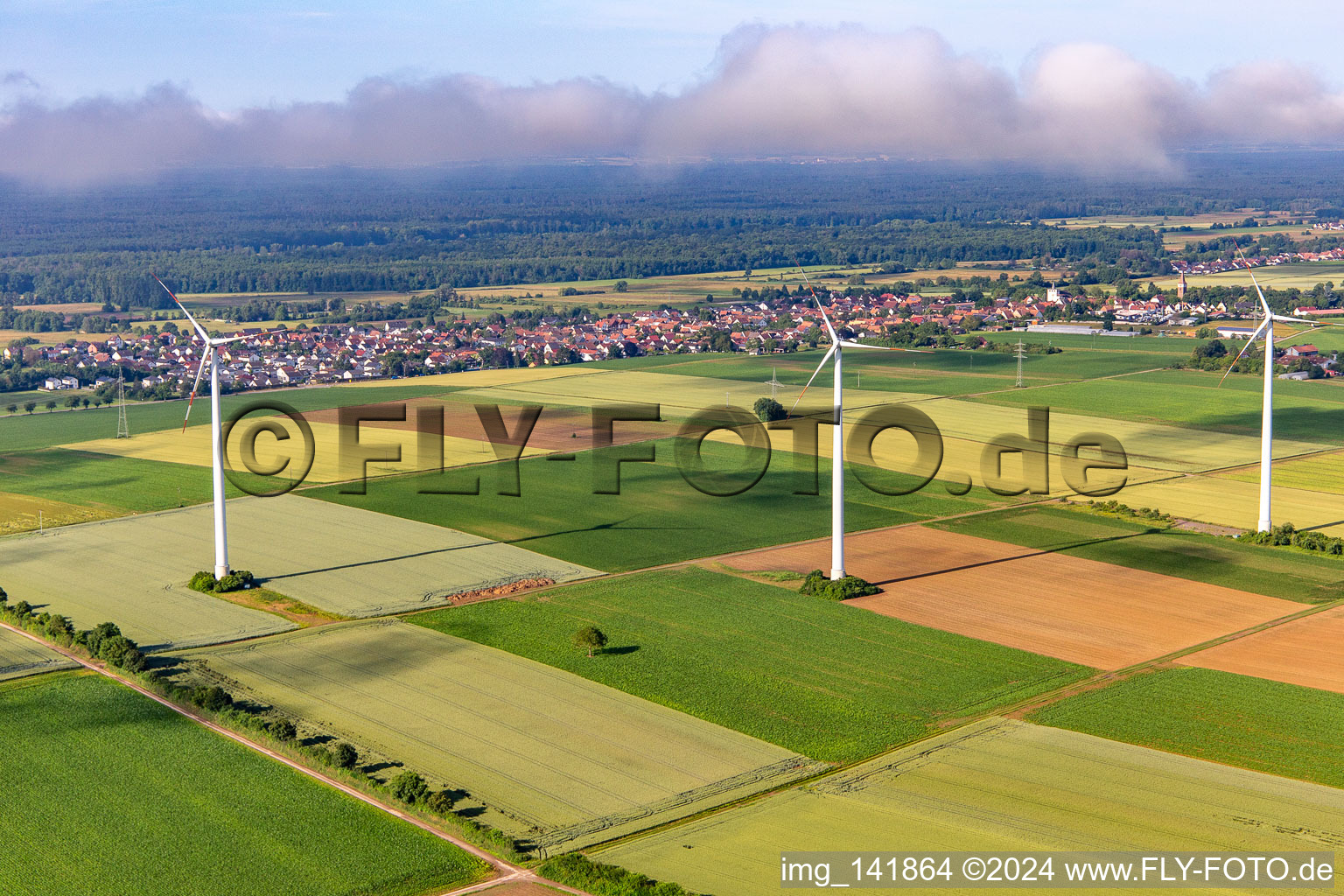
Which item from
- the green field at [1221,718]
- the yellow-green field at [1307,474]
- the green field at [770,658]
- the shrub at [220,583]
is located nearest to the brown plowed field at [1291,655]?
the green field at [1221,718]

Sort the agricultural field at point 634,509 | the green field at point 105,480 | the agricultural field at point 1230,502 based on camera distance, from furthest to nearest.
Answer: the green field at point 105,480 < the agricultural field at point 1230,502 < the agricultural field at point 634,509

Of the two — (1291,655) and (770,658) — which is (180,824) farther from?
(1291,655)

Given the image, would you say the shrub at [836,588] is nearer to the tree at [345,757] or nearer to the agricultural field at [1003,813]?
the agricultural field at [1003,813]

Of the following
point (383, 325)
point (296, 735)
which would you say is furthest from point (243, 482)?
point (383, 325)

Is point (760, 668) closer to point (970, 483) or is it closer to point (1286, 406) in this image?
point (970, 483)

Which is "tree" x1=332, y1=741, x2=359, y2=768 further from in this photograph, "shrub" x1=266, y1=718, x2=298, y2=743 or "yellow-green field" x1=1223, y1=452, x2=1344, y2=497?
"yellow-green field" x1=1223, y1=452, x2=1344, y2=497

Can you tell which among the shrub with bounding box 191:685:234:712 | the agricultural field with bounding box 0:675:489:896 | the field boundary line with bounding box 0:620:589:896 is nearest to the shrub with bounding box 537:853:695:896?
the field boundary line with bounding box 0:620:589:896
